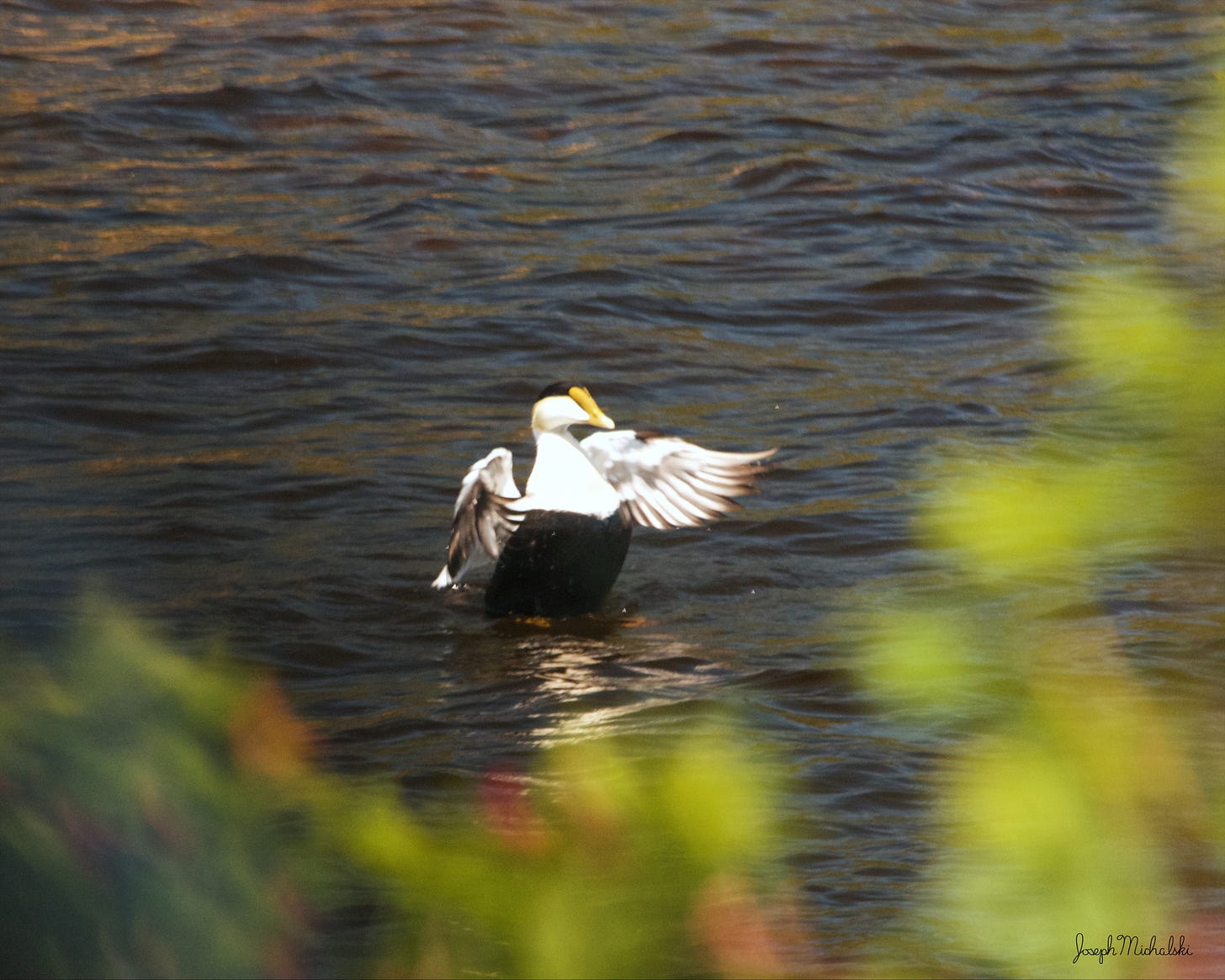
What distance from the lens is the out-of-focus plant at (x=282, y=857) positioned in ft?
3.67

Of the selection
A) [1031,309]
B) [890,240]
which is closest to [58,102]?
[890,240]

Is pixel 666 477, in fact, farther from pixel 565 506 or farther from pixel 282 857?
pixel 282 857

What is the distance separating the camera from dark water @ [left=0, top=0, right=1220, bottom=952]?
5.46m

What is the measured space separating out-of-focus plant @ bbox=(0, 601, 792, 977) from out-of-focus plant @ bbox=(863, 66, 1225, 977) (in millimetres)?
153

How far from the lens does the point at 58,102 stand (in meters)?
11.5

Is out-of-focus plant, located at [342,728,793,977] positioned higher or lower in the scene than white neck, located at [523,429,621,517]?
higher

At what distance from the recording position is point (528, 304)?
30.2 feet

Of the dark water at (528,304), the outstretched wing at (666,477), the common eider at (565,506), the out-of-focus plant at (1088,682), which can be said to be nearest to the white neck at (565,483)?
the common eider at (565,506)

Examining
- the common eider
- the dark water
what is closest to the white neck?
the common eider

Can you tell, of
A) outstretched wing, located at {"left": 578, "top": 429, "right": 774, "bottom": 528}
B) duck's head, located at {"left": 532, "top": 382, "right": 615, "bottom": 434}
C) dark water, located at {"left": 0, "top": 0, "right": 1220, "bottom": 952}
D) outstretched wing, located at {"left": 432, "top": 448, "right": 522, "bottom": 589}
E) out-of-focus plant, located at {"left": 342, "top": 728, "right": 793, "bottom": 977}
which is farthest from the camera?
outstretched wing, located at {"left": 578, "top": 429, "right": 774, "bottom": 528}

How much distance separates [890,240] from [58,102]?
19.1 ft
